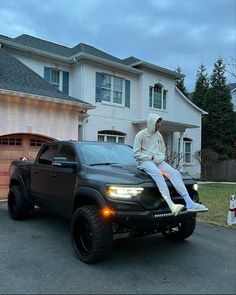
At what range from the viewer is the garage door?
12.3 meters

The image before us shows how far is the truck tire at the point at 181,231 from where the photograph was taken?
250 inches

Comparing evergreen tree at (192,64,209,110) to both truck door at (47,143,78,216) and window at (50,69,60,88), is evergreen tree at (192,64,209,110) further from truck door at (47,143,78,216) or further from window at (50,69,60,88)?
truck door at (47,143,78,216)

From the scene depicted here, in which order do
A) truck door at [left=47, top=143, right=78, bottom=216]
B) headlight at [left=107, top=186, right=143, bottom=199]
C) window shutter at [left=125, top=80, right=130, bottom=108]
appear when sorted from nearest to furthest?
headlight at [left=107, top=186, right=143, bottom=199] → truck door at [left=47, top=143, right=78, bottom=216] → window shutter at [left=125, top=80, right=130, bottom=108]

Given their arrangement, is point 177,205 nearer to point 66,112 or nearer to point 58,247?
point 58,247

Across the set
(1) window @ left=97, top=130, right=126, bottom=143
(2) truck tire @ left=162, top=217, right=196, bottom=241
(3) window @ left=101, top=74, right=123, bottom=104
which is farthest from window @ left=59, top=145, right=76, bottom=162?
(3) window @ left=101, top=74, right=123, bottom=104

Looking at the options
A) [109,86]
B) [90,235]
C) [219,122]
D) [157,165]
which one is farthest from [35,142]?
[219,122]

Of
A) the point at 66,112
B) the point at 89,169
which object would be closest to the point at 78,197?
the point at 89,169

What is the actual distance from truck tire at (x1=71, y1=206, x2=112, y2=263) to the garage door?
24.2 feet

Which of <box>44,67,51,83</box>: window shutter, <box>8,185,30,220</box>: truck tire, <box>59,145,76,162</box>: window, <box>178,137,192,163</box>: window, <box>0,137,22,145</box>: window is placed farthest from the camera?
<box>178,137,192,163</box>: window

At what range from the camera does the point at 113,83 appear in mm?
20297

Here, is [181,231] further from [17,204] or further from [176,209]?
[17,204]

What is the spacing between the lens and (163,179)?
209 inches

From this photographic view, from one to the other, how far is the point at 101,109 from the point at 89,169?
13805 millimetres

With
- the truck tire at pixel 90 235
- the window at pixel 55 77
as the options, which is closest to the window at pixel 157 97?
the window at pixel 55 77
